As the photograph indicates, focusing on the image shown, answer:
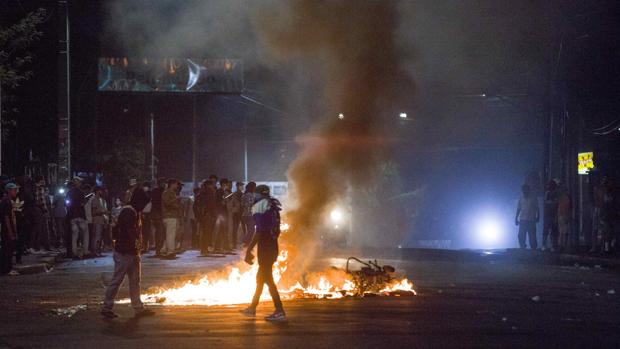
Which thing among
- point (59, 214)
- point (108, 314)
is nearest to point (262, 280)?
point (108, 314)

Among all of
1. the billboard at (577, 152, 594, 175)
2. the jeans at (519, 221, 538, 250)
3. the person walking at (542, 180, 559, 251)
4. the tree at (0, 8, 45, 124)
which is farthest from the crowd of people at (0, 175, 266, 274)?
the billboard at (577, 152, 594, 175)

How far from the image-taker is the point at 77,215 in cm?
1912

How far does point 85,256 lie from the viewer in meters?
19.8

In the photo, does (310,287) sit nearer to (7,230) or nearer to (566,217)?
(7,230)

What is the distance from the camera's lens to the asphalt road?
28.0ft

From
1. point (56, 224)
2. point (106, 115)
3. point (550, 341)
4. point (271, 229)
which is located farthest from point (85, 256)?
point (106, 115)

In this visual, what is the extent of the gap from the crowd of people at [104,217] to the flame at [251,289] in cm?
498

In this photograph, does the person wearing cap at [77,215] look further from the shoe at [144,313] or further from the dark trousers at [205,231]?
the shoe at [144,313]

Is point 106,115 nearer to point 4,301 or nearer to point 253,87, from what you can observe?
point 253,87

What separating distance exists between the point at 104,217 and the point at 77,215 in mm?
1470

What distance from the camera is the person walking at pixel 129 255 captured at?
1041 cm

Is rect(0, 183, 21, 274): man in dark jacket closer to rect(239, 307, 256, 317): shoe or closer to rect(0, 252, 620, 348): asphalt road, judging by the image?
rect(0, 252, 620, 348): asphalt road

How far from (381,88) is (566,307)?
6594mm

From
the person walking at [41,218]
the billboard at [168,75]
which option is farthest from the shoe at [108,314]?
the billboard at [168,75]
